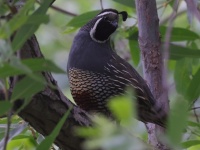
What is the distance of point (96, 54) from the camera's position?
284cm

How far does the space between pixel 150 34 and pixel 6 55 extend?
4.17 feet

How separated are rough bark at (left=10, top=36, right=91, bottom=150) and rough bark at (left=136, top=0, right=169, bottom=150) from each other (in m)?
0.63

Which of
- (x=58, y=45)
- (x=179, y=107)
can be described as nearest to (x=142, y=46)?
(x=179, y=107)

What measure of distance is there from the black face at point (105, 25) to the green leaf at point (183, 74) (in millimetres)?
365

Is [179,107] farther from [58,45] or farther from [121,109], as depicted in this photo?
[58,45]

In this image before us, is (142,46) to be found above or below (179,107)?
below

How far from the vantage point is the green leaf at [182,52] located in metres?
2.07

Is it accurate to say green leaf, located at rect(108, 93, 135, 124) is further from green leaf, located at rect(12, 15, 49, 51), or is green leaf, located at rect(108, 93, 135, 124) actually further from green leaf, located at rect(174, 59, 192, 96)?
green leaf, located at rect(174, 59, 192, 96)

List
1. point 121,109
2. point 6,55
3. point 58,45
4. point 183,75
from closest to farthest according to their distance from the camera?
point 121,109 < point 6,55 < point 183,75 < point 58,45

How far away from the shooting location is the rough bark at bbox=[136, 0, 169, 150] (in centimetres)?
244

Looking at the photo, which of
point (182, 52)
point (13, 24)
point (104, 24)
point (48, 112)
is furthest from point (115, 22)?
point (13, 24)

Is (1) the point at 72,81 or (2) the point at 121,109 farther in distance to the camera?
(1) the point at 72,81

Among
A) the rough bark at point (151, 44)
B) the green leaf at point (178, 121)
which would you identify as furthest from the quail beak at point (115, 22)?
the green leaf at point (178, 121)

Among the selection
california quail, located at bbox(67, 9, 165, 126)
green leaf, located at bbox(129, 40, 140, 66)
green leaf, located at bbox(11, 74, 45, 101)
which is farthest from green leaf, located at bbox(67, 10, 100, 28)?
green leaf, located at bbox(11, 74, 45, 101)
